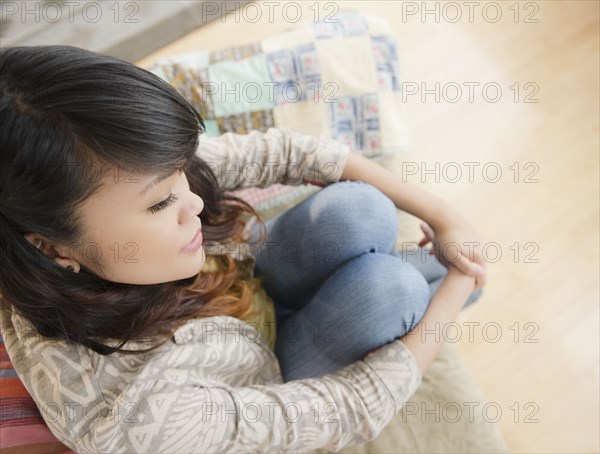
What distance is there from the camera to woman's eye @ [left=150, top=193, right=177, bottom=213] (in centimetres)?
61

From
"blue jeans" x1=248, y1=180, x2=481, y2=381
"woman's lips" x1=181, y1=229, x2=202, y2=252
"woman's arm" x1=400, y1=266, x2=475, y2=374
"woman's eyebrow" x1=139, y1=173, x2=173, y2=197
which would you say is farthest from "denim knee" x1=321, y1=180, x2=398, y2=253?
"woman's eyebrow" x1=139, y1=173, x2=173, y2=197

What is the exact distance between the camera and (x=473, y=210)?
4.33ft

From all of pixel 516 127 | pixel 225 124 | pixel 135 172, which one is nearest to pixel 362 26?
pixel 225 124

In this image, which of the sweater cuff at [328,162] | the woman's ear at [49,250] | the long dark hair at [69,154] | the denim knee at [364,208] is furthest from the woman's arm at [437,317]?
the woman's ear at [49,250]

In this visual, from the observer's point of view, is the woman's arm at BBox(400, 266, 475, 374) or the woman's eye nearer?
the woman's eye

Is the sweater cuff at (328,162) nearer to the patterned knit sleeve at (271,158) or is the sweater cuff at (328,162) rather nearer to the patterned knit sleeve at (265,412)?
the patterned knit sleeve at (271,158)

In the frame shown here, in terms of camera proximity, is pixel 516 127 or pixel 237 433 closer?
pixel 237 433

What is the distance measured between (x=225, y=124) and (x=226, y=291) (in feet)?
1.61

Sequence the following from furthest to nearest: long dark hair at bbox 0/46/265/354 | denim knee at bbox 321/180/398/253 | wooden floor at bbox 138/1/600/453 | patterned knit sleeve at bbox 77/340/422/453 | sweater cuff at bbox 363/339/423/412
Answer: wooden floor at bbox 138/1/600/453 → denim knee at bbox 321/180/398/253 → sweater cuff at bbox 363/339/423/412 → patterned knit sleeve at bbox 77/340/422/453 → long dark hair at bbox 0/46/265/354

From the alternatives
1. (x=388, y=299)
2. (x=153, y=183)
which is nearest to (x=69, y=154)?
(x=153, y=183)

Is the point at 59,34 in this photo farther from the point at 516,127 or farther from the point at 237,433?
→ the point at 516,127

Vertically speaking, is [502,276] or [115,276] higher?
[115,276]

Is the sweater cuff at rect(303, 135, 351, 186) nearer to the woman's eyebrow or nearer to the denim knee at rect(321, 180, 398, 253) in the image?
the denim knee at rect(321, 180, 398, 253)

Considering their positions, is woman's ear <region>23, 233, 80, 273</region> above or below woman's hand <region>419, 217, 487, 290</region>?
above
